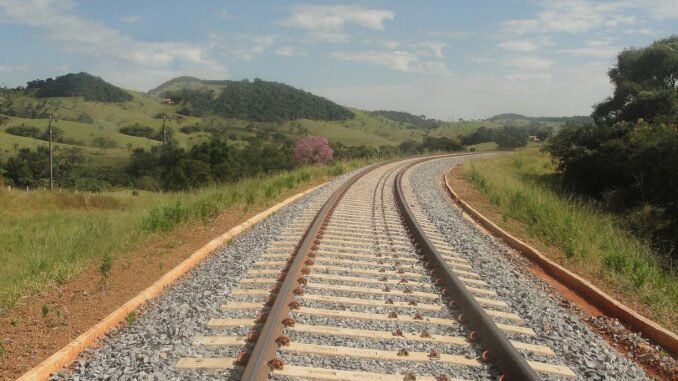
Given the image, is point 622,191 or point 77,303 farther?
point 622,191

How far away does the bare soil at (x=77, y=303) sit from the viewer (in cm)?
443

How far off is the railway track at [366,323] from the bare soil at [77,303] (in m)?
1.22

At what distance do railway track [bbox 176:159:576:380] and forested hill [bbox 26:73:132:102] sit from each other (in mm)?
162987

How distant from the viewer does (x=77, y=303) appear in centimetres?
582

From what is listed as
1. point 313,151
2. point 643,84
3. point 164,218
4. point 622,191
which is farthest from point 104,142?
point 164,218

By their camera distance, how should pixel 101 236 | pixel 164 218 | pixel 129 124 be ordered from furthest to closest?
pixel 129 124 < pixel 164 218 < pixel 101 236

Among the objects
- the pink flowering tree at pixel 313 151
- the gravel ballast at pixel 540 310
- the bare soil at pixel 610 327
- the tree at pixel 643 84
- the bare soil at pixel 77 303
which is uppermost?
the tree at pixel 643 84

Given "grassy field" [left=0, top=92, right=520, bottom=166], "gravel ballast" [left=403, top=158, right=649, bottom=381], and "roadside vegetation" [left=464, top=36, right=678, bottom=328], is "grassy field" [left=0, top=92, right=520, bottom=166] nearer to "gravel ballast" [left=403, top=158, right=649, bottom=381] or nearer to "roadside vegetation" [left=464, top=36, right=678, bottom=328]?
"roadside vegetation" [left=464, top=36, right=678, bottom=328]

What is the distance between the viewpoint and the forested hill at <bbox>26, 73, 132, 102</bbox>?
156875 mm

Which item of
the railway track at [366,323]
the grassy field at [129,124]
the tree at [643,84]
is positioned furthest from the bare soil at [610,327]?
the grassy field at [129,124]

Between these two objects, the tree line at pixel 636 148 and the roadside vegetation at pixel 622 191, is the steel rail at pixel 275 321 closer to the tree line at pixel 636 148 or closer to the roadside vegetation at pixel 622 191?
the roadside vegetation at pixel 622 191

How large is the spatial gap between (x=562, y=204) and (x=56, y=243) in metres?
11.7

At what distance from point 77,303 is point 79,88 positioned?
174 m

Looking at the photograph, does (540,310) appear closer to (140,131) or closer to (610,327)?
(610,327)
